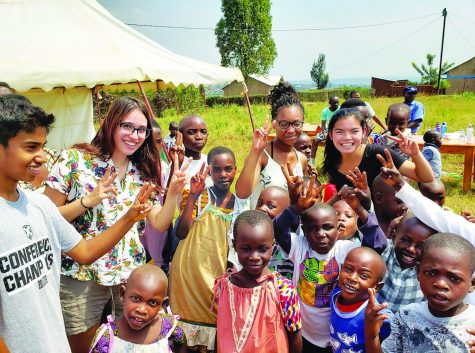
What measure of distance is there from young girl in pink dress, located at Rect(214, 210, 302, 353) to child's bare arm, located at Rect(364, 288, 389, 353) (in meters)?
0.38

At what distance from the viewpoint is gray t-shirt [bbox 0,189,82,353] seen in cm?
146

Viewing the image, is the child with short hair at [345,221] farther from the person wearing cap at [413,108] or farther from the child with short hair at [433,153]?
the person wearing cap at [413,108]

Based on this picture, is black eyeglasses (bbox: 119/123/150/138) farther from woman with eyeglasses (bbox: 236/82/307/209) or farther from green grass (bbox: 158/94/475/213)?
green grass (bbox: 158/94/475/213)

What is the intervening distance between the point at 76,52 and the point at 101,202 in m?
3.16

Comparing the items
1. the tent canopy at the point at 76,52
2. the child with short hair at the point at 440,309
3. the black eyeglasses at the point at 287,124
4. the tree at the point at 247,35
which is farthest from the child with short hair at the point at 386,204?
the tree at the point at 247,35

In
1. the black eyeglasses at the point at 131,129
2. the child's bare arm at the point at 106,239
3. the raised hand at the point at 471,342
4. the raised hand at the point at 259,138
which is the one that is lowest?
the raised hand at the point at 471,342

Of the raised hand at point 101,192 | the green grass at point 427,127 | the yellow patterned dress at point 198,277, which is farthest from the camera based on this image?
the green grass at point 427,127

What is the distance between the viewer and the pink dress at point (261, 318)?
2.01 m

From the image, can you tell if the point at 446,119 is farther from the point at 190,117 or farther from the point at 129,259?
the point at 129,259

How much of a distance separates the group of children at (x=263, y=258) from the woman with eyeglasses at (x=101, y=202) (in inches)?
0.7

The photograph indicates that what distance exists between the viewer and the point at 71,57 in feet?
14.8

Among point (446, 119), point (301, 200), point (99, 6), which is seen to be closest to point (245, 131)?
point (446, 119)

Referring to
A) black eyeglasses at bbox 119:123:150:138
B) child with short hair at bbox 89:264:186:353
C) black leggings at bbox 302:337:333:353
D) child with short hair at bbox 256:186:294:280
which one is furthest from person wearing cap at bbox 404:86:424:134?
child with short hair at bbox 89:264:186:353

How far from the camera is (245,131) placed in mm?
14672
